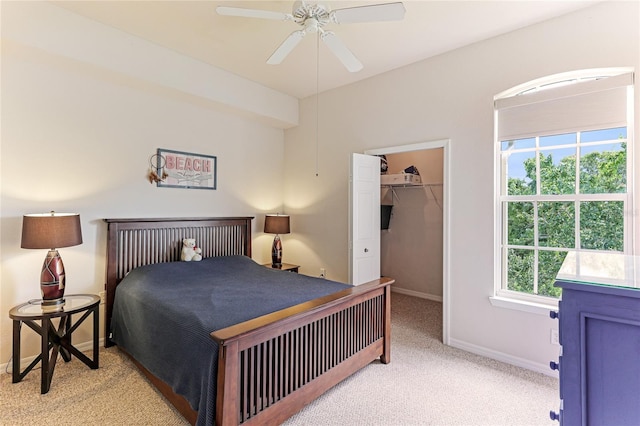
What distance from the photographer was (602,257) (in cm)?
139

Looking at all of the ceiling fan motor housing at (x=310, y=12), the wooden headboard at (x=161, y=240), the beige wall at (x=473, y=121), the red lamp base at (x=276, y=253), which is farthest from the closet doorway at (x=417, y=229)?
the ceiling fan motor housing at (x=310, y=12)

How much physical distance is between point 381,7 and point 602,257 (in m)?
1.70

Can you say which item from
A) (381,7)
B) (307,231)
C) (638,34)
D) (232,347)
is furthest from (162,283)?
(638,34)

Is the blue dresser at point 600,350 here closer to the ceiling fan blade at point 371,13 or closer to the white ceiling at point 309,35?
the ceiling fan blade at point 371,13

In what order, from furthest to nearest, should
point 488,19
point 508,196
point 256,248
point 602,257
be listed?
Result: 1. point 256,248
2. point 508,196
3. point 488,19
4. point 602,257

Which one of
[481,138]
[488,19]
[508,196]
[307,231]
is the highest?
[488,19]

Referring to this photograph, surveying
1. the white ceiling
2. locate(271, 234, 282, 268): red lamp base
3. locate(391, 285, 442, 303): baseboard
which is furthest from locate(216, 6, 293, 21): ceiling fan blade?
locate(391, 285, 442, 303): baseboard

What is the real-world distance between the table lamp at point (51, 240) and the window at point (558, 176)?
3606 millimetres

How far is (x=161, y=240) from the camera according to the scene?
3.41 m

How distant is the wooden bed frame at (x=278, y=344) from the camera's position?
65.9 inches

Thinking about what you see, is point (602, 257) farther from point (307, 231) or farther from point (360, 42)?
point (307, 231)

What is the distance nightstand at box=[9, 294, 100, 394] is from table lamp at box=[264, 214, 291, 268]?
2046 mm

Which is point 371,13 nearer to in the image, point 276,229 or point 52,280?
point 276,229

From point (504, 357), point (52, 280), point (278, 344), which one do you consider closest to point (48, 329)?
point (52, 280)
